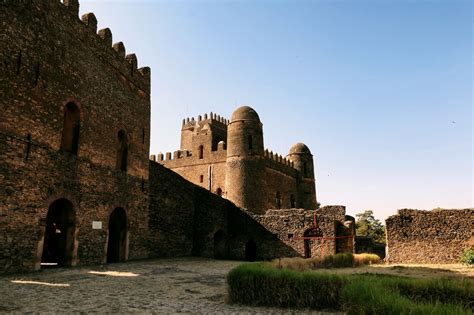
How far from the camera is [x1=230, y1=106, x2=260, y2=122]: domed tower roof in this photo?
29.9 m

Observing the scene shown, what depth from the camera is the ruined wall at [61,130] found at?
11250 millimetres

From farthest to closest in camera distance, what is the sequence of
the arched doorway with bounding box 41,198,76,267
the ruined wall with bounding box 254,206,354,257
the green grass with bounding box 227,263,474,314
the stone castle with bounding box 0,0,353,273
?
the ruined wall with bounding box 254,206,354,257, the arched doorway with bounding box 41,198,76,267, the stone castle with bounding box 0,0,353,273, the green grass with bounding box 227,263,474,314

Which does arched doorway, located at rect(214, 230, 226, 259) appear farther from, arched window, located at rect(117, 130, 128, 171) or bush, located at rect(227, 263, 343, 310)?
bush, located at rect(227, 263, 343, 310)

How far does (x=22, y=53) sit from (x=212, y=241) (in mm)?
14371

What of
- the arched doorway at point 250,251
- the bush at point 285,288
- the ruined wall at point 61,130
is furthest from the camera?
the arched doorway at point 250,251

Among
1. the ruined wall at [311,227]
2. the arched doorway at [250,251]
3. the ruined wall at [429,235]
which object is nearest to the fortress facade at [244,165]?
the arched doorway at [250,251]

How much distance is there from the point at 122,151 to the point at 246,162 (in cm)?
1316

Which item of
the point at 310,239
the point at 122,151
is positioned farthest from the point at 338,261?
the point at 122,151

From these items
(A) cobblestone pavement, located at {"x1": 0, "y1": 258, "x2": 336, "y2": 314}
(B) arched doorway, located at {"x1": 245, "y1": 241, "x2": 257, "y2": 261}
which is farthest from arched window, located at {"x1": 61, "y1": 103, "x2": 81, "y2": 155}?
(B) arched doorway, located at {"x1": 245, "y1": 241, "x2": 257, "y2": 261}

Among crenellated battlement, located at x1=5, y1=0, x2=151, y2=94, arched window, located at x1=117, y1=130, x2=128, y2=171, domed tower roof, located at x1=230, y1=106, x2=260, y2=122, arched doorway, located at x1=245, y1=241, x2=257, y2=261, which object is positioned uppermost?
domed tower roof, located at x1=230, y1=106, x2=260, y2=122

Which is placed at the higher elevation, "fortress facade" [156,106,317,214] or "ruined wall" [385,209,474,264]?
"fortress facade" [156,106,317,214]

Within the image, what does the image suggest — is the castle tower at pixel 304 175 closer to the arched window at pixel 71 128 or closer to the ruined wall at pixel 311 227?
the ruined wall at pixel 311 227

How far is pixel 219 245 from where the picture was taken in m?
23.4

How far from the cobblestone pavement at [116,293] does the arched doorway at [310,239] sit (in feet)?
35.1
